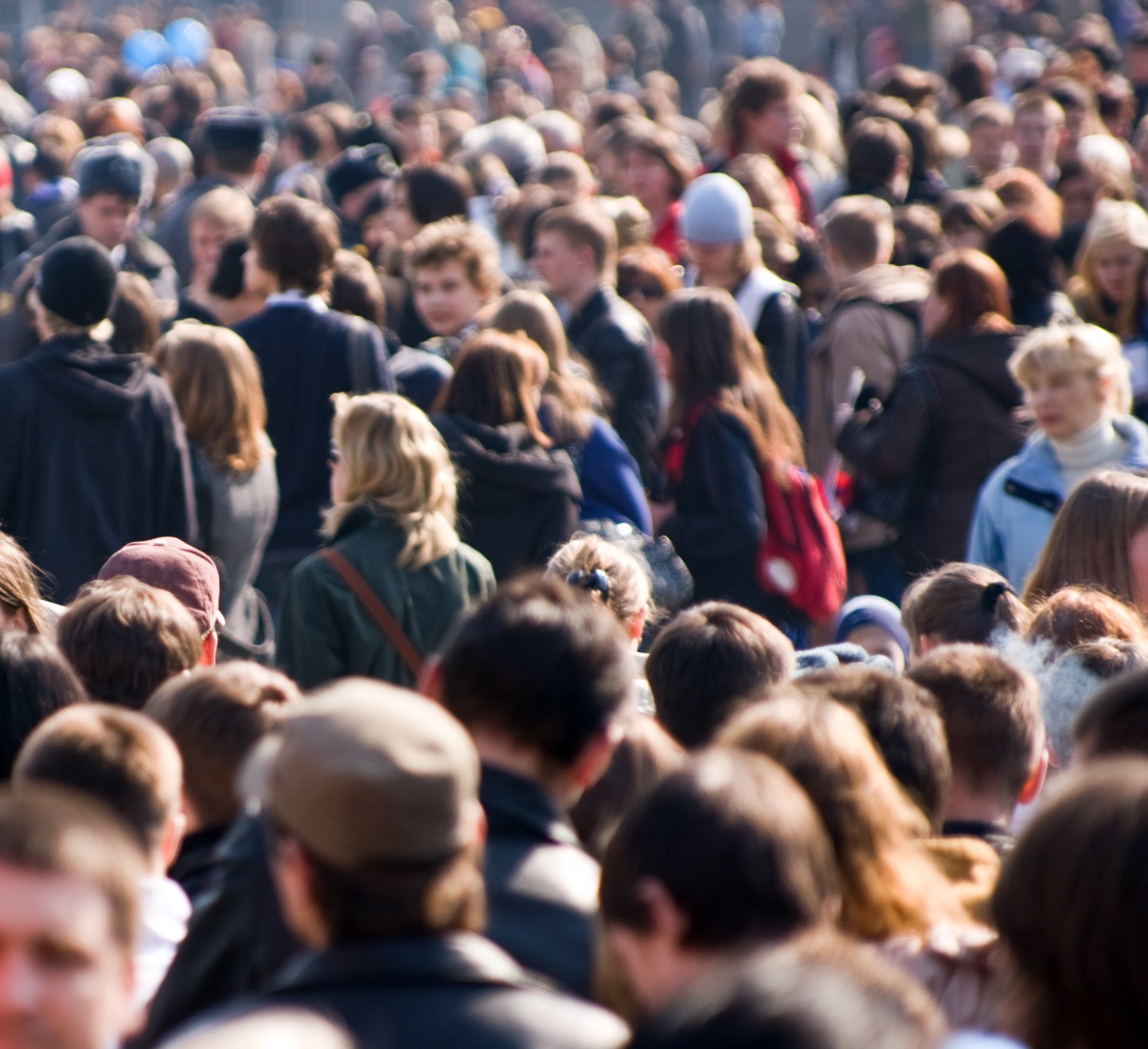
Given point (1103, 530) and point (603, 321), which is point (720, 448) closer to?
point (603, 321)

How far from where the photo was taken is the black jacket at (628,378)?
737 centimetres

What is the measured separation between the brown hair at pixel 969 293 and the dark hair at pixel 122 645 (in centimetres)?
383

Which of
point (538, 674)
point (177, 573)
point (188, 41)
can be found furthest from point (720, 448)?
point (188, 41)

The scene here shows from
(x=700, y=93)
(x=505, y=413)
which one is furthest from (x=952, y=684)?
(x=700, y=93)

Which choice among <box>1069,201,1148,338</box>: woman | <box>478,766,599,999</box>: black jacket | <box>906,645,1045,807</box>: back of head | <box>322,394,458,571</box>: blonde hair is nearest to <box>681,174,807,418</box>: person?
<box>1069,201,1148,338</box>: woman

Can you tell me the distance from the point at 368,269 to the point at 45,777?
15.6 ft

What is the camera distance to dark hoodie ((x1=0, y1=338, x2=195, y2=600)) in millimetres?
5684

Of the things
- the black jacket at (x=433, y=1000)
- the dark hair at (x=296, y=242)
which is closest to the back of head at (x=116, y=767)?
the black jacket at (x=433, y=1000)

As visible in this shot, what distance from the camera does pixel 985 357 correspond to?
688 centimetres

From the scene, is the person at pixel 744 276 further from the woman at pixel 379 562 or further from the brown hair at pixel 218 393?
the woman at pixel 379 562

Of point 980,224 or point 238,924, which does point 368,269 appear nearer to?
A: point 980,224

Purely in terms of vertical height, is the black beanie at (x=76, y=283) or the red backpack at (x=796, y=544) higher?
the black beanie at (x=76, y=283)

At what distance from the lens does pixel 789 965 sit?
62.9 inches

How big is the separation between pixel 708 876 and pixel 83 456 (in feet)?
12.8
